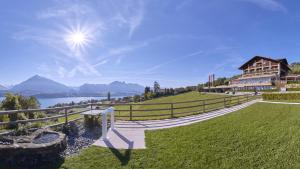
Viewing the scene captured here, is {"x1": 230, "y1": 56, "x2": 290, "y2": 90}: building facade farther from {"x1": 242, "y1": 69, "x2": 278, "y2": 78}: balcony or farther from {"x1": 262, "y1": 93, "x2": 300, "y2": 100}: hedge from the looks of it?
{"x1": 262, "y1": 93, "x2": 300, "y2": 100}: hedge

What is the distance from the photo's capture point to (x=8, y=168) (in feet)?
16.5

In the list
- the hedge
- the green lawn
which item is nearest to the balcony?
the hedge

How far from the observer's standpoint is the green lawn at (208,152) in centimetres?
546

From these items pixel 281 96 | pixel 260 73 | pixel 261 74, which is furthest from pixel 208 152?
pixel 260 73

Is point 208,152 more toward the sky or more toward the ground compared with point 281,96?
more toward the ground

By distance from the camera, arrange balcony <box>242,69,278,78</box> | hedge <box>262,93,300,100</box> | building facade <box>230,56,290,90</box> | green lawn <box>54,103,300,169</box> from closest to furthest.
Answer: green lawn <box>54,103,300,169</box> → hedge <box>262,93,300,100</box> → building facade <box>230,56,290,90</box> → balcony <box>242,69,278,78</box>

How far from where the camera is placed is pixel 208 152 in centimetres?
618

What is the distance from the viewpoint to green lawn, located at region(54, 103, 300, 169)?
5461mm

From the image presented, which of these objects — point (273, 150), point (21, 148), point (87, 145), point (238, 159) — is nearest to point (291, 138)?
point (273, 150)

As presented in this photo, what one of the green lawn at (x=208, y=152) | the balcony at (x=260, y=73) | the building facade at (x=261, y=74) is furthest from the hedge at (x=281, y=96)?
the balcony at (x=260, y=73)

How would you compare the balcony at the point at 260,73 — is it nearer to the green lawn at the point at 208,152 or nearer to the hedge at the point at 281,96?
the hedge at the point at 281,96

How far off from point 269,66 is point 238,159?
174ft

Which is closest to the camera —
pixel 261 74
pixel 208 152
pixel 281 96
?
pixel 208 152

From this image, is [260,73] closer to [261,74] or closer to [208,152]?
[261,74]
